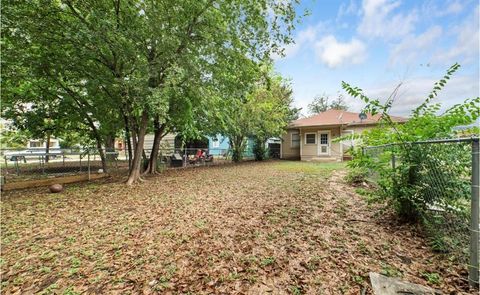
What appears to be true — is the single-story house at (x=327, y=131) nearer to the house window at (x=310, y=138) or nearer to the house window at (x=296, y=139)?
the house window at (x=310, y=138)

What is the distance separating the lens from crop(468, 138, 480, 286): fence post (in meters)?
2.09

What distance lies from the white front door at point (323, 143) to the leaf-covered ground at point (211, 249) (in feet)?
43.7

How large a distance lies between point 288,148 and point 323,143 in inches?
141

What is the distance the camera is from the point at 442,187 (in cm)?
294

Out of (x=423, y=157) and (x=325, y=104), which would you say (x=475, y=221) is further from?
(x=325, y=104)

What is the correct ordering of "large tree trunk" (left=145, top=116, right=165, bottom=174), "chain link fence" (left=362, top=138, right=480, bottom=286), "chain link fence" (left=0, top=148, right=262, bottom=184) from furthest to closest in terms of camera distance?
"large tree trunk" (left=145, top=116, right=165, bottom=174) < "chain link fence" (left=0, top=148, right=262, bottom=184) < "chain link fence" (left=362, top=138, right=480, bottom=286)

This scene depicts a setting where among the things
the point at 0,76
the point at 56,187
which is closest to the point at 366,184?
the point at 56,187

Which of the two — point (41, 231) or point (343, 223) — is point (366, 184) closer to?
point (343, 223)

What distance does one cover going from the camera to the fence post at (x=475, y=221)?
82.4 inches

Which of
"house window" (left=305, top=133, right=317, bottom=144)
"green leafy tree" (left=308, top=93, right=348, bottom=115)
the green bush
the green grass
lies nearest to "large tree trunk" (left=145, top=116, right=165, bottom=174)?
the green grass

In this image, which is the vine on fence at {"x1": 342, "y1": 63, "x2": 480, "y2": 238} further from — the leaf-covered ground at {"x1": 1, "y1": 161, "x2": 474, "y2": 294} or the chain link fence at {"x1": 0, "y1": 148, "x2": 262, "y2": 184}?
the chain link fence at {"x1": 0, "y1": 148, "x2": 262, "y2": 184}

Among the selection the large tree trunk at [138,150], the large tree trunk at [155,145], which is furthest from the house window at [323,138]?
the large tree trunk at [138,150]

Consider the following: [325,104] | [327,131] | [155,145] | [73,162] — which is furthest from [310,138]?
[325,104]

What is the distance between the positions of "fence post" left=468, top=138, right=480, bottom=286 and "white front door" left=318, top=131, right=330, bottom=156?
647 inches
